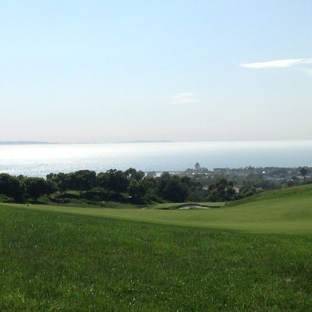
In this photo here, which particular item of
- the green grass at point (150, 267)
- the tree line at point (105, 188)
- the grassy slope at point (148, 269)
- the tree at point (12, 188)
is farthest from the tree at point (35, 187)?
the grassy slope at point (148, 269)

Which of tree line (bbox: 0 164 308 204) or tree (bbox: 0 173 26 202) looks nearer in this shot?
tree (bbox: 0 173 26 202)

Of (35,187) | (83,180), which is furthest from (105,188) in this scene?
(35,187)

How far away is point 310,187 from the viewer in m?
33.2

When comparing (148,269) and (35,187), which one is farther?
(35,187)

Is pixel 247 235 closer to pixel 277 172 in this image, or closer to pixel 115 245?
pixel 115 245

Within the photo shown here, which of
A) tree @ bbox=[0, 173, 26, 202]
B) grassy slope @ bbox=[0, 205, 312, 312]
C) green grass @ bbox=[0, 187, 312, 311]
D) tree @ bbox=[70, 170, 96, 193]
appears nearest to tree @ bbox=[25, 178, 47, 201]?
tree @ bbox=[0, 173, 26, 202]

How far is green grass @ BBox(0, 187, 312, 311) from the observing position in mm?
7961

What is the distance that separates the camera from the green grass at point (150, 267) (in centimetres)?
796

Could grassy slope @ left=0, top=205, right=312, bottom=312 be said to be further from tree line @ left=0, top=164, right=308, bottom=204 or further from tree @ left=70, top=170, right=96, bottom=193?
tree @ left=70, top=170, right=96, bottom=193

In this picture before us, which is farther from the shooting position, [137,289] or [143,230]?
[143,230]

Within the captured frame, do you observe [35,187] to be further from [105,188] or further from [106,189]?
[106,189]

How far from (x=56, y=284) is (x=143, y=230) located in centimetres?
588

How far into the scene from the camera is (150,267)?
33.2 ft

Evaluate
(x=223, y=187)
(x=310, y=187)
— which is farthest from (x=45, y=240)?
(x=223, y=187)
